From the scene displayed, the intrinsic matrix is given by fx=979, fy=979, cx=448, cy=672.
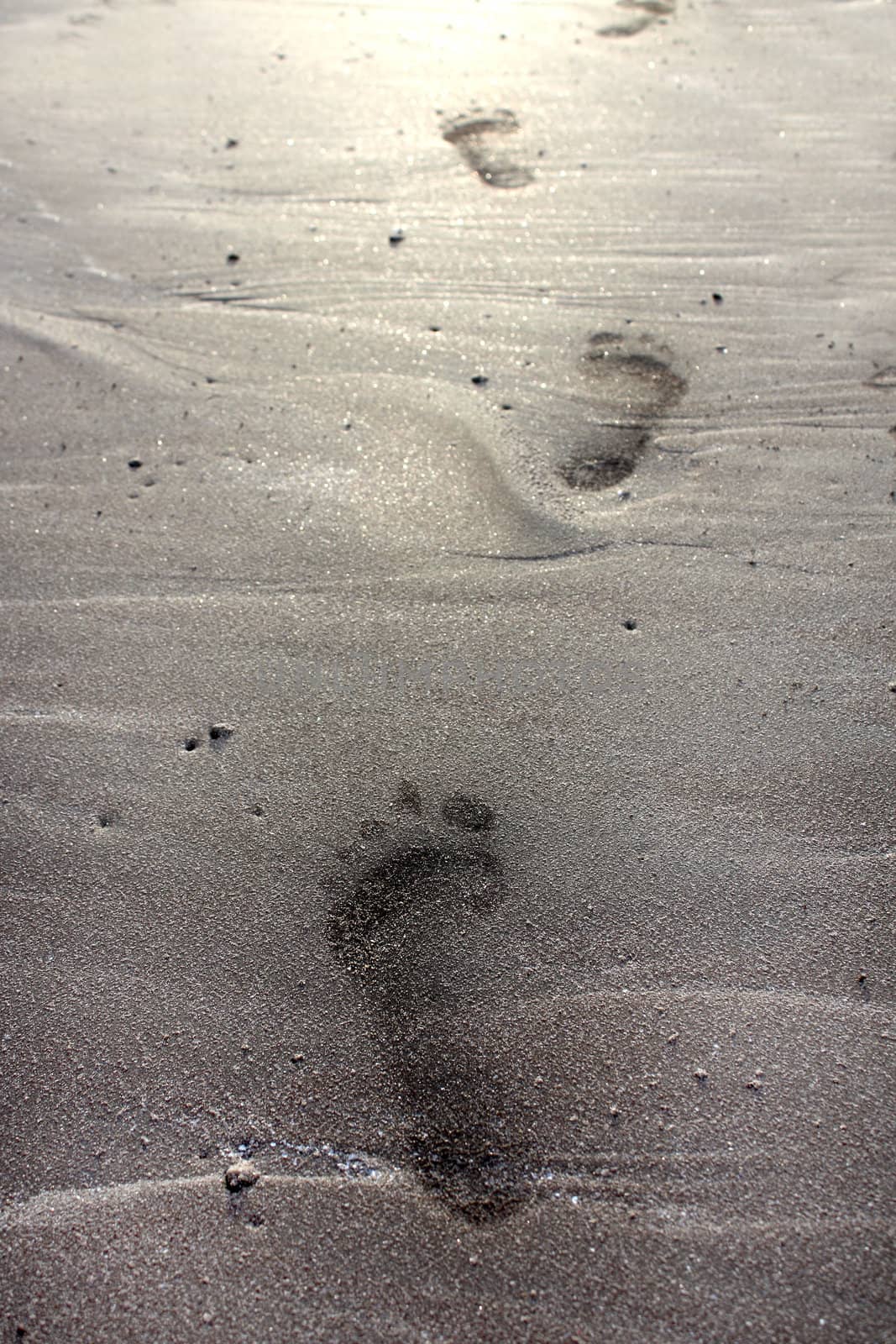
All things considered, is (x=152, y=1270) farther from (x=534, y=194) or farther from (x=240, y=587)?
(x=534, y=194)

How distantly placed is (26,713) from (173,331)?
71.1 inches

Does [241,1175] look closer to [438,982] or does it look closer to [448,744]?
[438,982]

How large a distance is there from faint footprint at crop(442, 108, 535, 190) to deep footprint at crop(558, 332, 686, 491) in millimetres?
1343

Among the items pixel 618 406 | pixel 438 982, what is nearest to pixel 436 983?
pixel 438 982

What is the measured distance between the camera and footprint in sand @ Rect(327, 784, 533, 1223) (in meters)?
1.82

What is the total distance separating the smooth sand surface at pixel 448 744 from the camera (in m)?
1.76

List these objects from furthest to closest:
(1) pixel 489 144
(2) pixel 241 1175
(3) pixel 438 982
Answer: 1. (1) pixel 489 144
2. (3) pixel 438 982
3. (2) pixel 241 1175

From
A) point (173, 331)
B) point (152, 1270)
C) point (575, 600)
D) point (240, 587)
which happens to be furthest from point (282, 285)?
point (152, 1270)

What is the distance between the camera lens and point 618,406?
335 centimetres

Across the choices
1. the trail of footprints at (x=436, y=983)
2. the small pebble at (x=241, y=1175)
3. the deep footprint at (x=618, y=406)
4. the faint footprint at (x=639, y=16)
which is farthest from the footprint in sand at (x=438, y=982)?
the faint footprint at (x=639, y=16)

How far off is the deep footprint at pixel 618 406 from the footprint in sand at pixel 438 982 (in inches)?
51.6

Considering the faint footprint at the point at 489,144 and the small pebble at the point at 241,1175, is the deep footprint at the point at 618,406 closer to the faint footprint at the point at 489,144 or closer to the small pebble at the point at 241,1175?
the faint footprint at the point at 489,144

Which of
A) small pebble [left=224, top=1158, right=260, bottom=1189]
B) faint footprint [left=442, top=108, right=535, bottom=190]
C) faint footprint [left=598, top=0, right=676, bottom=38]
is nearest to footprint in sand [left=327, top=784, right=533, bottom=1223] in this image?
small pebble [left=224, top=1158, right=260, bottom=1189]

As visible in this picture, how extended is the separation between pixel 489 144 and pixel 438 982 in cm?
414
